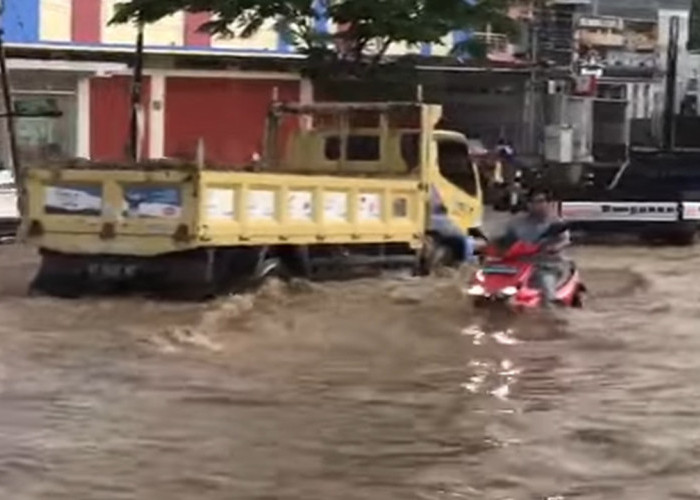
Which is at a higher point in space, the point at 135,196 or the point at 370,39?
the point at 370,39

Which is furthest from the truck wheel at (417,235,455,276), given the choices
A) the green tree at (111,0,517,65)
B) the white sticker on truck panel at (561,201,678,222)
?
the white sticker on truck panel at (561,201,678,222)

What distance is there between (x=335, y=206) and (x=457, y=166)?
3.04 meters

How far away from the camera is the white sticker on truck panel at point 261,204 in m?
17.1

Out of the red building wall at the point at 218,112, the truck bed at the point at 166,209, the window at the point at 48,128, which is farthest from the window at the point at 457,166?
the red building wall at the point at 218,112

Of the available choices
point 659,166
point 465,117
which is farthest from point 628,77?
point 659,166

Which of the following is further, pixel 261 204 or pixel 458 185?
pixel 458 185

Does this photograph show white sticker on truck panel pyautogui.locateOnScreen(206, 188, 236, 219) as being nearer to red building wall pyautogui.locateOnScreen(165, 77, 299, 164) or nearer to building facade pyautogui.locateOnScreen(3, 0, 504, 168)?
building facade pyautogui.locateOnScreen(3, 0, 504, 168)

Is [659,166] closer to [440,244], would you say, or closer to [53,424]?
[440,244]

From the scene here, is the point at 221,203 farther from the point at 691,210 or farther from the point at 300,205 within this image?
the point at 691,210

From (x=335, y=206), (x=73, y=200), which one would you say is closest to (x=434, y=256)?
(x=335, y=206)

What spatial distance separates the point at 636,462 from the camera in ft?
31.9

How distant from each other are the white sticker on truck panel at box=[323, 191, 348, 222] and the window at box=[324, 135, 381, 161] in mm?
1882

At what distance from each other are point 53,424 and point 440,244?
34.2 feet

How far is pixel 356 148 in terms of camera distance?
67.7 ft
